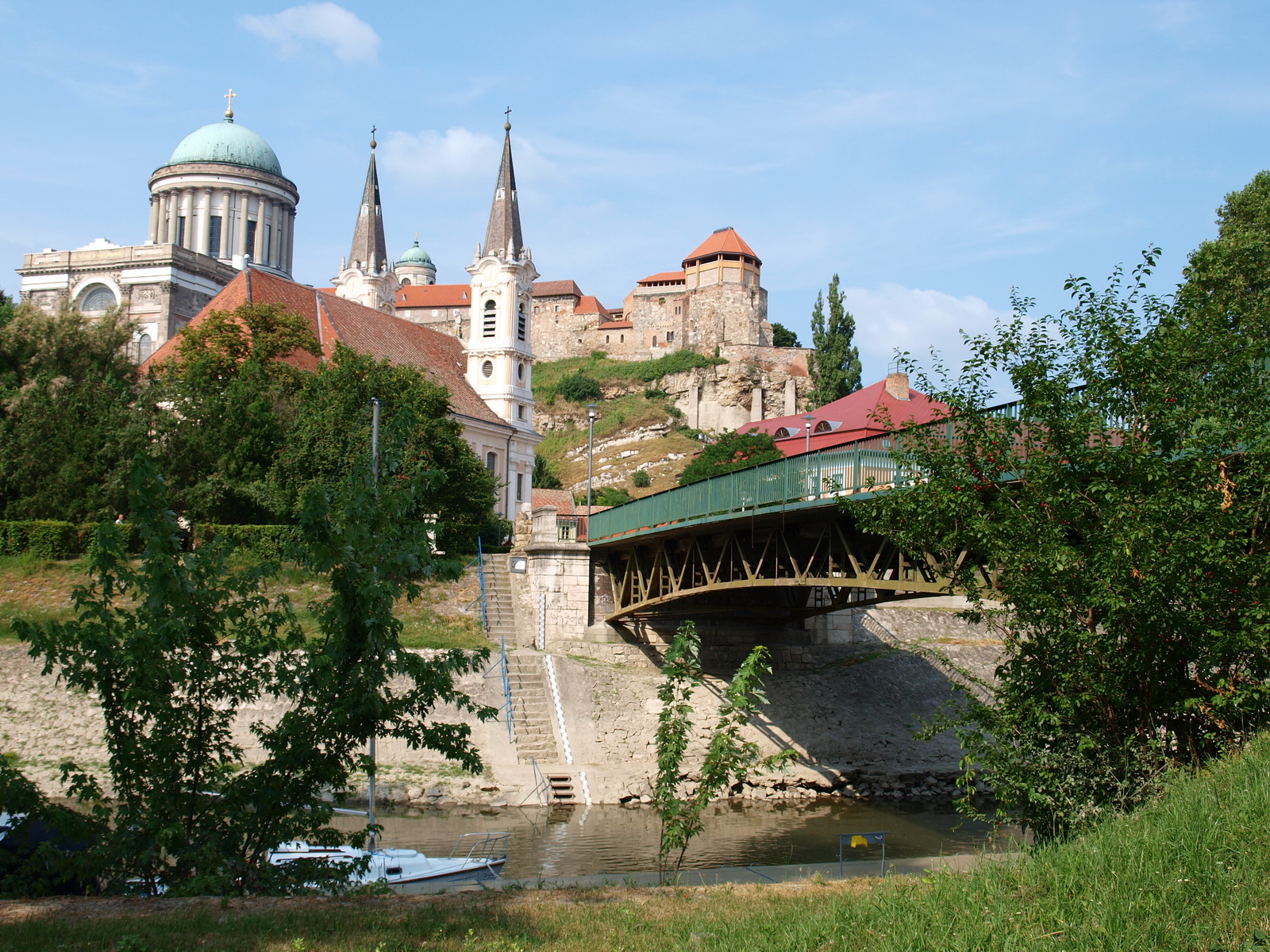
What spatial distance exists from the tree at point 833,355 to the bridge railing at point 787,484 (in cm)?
5647

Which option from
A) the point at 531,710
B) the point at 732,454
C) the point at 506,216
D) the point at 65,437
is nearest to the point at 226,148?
the point at 506,216

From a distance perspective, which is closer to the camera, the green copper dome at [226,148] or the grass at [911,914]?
the grass at [911,914]

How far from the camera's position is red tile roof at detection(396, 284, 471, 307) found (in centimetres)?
12156

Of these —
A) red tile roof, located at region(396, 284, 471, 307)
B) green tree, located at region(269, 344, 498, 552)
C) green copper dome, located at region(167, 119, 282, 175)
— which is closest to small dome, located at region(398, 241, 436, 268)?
red tile roof, located at region(396, 284, 471, 307)

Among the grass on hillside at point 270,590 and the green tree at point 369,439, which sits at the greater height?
the green tree at point 369,439

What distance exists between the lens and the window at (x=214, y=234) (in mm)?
81812

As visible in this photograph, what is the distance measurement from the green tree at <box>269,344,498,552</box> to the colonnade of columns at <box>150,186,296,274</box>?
145 ft

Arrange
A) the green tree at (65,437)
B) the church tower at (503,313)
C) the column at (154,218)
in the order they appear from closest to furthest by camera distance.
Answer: the green tree at (65,437) < the church tower at (503,313) < the column at (154,218)

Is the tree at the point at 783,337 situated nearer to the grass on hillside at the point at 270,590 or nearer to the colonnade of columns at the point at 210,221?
the colonnade of columns at the point at 210,221

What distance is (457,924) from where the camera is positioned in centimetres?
966

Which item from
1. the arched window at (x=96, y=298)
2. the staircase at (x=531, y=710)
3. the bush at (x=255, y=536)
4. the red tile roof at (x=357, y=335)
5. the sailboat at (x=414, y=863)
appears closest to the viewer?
the sailboat at (x=414, y=863)

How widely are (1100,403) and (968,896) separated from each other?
6276 mm

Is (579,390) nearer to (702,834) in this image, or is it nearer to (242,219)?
(242,219)

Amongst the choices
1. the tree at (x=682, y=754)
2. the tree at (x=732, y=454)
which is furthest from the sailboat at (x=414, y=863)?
the tree at (x=732, y=454)
